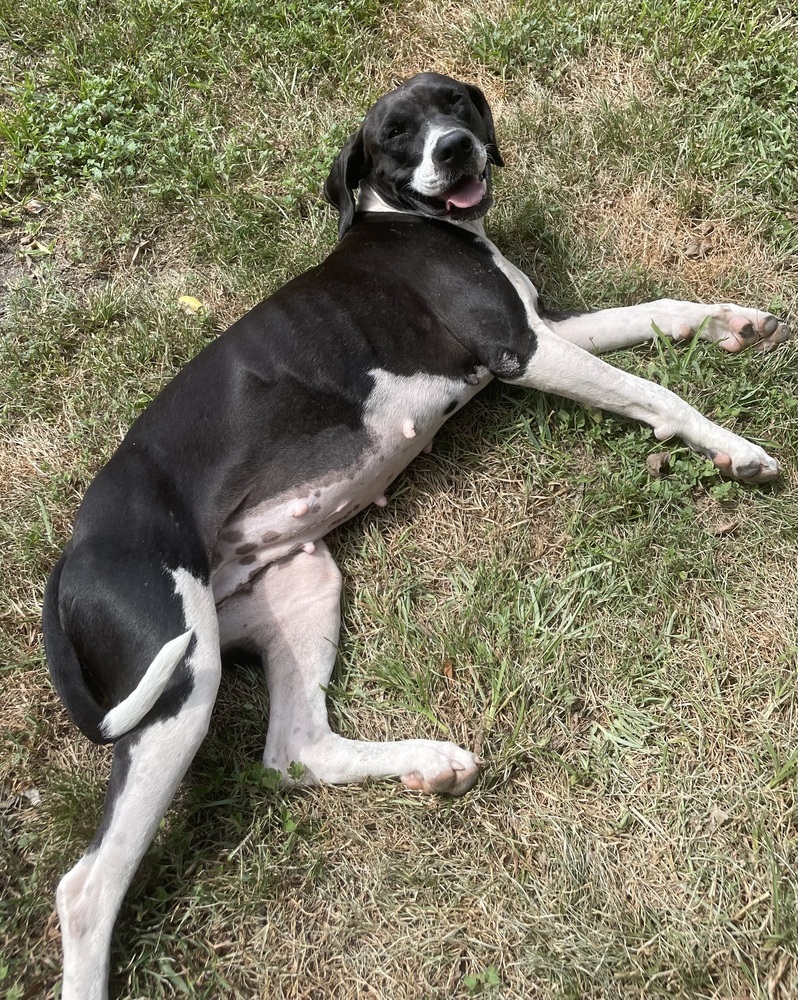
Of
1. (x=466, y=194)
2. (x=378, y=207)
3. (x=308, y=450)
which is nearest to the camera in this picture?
(x=308, y=450)

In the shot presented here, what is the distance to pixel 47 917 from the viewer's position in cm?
275

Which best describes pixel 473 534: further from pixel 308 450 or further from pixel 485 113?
pixel 485 113

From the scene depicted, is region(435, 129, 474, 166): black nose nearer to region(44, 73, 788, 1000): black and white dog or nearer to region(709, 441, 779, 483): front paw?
region(44, 73, 788, 1000): black and white dog

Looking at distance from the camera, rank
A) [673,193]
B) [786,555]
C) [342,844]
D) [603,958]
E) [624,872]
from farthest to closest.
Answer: [673,193] < [786,555] < [342,844] < [624,872] < [603,958]

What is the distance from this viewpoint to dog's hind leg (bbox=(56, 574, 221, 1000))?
8.23ft

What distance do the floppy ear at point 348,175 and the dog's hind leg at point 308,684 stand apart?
4.59 ft

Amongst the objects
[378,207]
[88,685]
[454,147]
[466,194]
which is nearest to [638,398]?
[466,194]

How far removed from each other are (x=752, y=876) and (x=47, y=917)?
7.71 feet

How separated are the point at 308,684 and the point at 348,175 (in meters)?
2.12

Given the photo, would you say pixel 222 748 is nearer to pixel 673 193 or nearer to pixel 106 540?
pixel 106 540

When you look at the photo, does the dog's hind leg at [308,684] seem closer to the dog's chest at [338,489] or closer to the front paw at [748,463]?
the dog's chest at [338,489]

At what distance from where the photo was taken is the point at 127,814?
102 inches

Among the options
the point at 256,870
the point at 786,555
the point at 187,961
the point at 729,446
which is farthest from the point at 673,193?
the point at 187,961

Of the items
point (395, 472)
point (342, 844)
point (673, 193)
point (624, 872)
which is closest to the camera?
point (624, 872)
